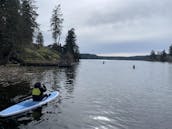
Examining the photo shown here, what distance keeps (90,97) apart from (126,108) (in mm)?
6070

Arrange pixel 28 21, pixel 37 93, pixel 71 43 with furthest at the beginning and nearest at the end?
pixel 71 43
pixel 28 21
pixel 37 93

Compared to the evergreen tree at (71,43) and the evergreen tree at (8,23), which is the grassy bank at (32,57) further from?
the evergreen tree at (71,43)

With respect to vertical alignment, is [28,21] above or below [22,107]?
above

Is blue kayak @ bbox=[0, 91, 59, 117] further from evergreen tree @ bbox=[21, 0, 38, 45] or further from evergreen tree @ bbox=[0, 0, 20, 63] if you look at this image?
evergreen tree @ bbox=[21, 0, 38, 45]

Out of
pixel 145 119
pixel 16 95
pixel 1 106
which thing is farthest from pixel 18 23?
pixel 145 119

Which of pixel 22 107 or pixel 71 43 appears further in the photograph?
pixel 71 43

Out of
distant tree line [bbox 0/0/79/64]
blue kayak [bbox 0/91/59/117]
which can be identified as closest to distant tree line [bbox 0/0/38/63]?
distant tree line [bbox 0/0/79/64]

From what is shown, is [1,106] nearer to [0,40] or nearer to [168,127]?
[168,127]

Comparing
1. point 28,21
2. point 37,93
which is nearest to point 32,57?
point 28,21

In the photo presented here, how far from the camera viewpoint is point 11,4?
60375 millimetres

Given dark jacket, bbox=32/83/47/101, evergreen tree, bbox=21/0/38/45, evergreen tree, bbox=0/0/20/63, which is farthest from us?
evergreen tree, bbox=21/0/38/45

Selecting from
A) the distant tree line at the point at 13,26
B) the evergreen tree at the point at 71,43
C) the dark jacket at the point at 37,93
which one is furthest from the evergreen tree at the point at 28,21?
the dark jacket at the point at 37,93

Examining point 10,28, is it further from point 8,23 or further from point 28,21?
point 28,21

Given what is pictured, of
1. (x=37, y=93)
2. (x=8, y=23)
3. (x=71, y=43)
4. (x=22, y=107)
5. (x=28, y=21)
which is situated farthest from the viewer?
(x=71, y=43)
